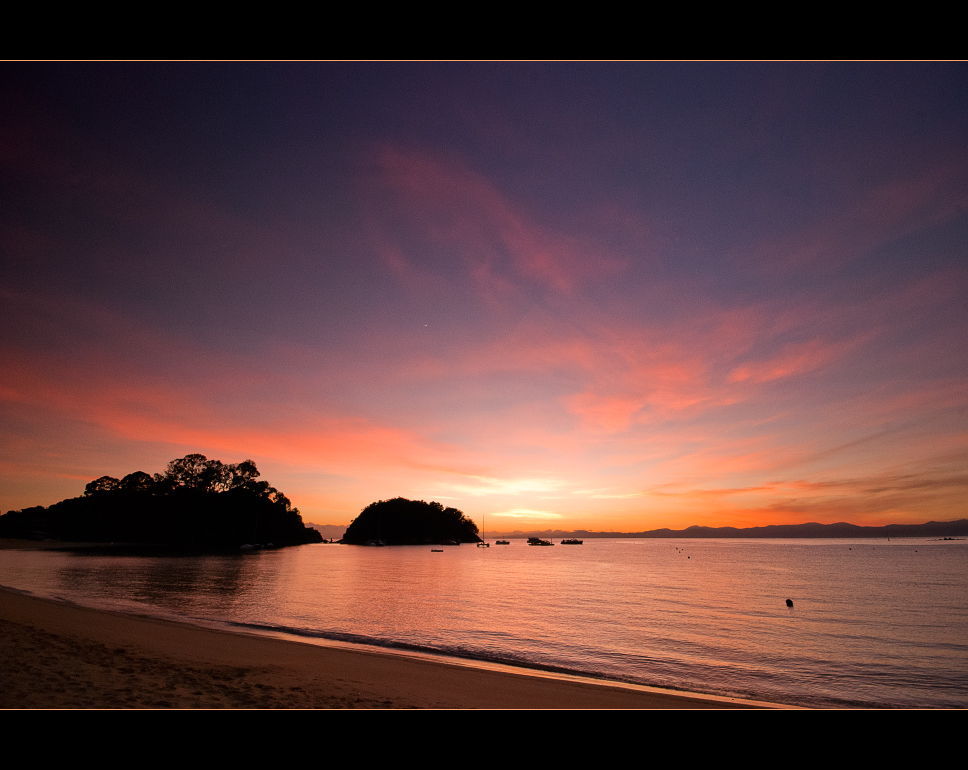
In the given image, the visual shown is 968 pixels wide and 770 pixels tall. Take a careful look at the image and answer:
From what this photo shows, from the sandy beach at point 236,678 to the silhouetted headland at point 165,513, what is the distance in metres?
140

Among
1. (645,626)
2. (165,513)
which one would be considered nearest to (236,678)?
(645,626)

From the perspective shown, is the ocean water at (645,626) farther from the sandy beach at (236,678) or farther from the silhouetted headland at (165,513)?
the silhouetted headland at (165,513)

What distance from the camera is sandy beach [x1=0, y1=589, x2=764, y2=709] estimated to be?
9805 millimetres

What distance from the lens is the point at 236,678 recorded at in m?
11.7

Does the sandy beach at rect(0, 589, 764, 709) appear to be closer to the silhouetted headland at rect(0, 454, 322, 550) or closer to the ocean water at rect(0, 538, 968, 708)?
the ocean water at rect(0, 538, 968, 708)

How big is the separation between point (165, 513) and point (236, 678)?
150241 mm

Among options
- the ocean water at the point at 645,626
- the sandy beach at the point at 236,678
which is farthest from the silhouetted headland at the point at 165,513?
the sandy beach at the point at 236,678

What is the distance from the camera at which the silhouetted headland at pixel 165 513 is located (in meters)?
133

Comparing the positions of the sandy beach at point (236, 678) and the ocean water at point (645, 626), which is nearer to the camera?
the sandy beach at point (236, 678)
